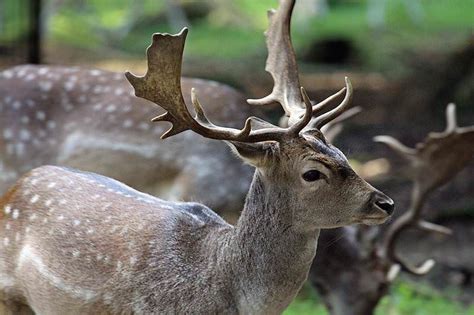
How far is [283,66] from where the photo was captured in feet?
14.0

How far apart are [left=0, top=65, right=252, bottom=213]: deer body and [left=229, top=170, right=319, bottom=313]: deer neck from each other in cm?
204

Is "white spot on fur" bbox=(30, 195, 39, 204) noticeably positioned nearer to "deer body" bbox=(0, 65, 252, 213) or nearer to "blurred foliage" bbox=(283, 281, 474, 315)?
"deer body" bbox=(0, 65, 252, 213)

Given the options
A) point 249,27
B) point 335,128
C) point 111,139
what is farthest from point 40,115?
point 249,27

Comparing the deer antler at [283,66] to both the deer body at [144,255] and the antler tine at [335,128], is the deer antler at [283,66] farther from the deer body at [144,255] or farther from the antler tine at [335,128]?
the antler tine at [335,128]

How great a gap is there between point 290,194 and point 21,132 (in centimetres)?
286

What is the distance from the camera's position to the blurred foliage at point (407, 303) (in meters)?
6.79

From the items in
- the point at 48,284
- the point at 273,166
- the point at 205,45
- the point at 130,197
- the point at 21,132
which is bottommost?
the point at 205,45

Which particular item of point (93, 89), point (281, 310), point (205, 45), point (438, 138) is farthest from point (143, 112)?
point (205, 45)

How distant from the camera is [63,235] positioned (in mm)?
3926

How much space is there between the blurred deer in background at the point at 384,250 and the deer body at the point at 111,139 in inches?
22.9

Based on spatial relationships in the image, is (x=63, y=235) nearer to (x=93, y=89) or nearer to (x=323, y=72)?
(x=93, y=89)

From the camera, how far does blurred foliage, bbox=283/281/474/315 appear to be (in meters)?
6.79

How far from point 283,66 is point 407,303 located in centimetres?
325

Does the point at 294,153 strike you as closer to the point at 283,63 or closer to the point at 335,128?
the point at 283,63
